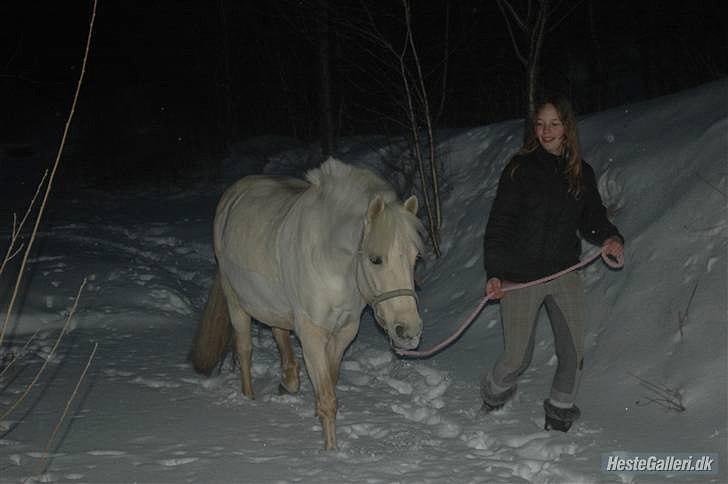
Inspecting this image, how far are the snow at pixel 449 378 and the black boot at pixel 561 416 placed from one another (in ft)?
0.26

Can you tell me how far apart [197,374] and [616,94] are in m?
16.8

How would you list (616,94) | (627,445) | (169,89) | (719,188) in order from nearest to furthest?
(627,445), (719,188), (616,94), (169,89)

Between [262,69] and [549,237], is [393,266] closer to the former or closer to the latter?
[549,237]

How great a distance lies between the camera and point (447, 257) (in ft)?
26.2

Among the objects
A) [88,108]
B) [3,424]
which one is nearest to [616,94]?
[3,424]

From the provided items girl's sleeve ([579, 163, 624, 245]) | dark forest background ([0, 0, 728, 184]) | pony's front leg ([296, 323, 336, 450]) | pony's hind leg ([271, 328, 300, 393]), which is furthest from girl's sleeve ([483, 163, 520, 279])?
dark forest background ([0, 0, 728, 184])

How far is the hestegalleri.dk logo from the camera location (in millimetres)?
3365

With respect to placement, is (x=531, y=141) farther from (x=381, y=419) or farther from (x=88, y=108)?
(x=88, y=108)

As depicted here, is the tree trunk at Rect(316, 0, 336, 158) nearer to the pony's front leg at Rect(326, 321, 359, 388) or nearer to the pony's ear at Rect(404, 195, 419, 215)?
the pony's front leg at Rect(326, 321, 359, 388)

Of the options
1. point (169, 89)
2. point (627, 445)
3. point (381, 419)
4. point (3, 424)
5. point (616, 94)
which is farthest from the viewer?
point (169, 89)

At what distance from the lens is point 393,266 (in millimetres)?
3521

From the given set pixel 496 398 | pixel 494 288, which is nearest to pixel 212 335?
pixel 496 398

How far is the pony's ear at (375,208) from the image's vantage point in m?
3.58

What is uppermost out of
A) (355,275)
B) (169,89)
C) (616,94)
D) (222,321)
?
(169,89)
